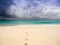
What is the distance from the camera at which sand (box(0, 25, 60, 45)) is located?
4.75 ft

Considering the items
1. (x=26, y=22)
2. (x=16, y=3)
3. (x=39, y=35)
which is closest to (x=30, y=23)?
(x=26, y=22)

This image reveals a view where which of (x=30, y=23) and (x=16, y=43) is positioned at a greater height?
(x=30, y=23)

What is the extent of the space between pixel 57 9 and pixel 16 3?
1.65ft

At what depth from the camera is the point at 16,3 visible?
1426 millimetres

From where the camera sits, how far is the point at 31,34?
1456 millimetres

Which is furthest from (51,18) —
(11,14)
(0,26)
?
(0,26)

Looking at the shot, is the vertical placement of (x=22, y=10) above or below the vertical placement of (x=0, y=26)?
above

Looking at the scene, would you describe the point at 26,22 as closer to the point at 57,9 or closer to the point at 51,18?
the point at 51,18

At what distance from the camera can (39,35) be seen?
146 centimetres

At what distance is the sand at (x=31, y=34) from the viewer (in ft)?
4.75

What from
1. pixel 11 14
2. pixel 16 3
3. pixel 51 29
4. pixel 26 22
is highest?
pixel 16 3

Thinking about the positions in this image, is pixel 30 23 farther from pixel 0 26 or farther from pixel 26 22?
pixel 0 26

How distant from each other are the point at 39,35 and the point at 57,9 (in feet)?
1.27

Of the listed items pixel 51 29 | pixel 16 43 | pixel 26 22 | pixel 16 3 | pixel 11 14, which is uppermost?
pixel 16 3
